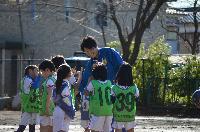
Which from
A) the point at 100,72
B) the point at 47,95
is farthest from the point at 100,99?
the point at 47,95

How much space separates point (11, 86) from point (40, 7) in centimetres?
736

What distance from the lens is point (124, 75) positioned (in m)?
10.6

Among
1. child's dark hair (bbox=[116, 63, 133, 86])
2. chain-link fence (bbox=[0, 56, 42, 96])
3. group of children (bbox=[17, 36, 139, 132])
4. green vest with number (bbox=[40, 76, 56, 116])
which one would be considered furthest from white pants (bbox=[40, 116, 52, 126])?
chain-link fence (bbox=[0, 56, 42, 96])

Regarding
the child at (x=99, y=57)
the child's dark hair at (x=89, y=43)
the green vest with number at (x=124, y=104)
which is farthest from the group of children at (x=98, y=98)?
the child's dark hair at (x=89, y=43)

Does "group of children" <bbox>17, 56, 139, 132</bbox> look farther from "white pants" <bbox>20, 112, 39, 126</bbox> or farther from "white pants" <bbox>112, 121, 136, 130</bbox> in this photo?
"white pants" <bbox>20, 112, 39, 126</bbox>

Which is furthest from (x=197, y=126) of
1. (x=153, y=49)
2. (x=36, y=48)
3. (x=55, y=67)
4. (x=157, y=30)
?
(x=157, y=30)

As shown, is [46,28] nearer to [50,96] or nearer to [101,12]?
[101,12]

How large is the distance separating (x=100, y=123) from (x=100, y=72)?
87 cm

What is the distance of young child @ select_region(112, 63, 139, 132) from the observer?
425 inches

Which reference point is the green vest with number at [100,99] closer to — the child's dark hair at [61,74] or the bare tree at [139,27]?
the child's dark hair at [61,74]

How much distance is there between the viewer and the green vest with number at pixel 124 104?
10.8 metres

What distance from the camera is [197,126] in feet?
56.3

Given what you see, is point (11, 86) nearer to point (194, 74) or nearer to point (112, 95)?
point (194, 74)

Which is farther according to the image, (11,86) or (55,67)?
(11,86)
